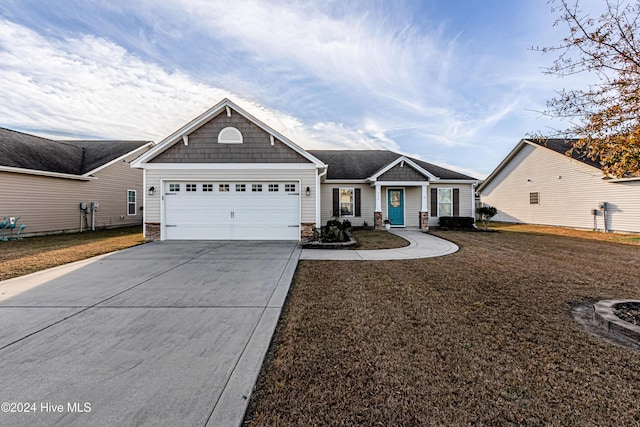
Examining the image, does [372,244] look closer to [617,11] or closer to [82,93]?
[617,11]

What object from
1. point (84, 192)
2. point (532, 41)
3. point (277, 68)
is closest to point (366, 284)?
point (532, 41)

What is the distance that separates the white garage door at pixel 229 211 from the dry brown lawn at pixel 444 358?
19.7 feet

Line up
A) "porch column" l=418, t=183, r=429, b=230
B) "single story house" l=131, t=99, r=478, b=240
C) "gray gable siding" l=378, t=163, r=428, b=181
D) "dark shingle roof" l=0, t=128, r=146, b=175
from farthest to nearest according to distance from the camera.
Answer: "porch column" l=418, t=183, r=429, b=230 → "gray gable siding" l=378, t=163, r=428, b=181 → "dark shingle roof" l=0, t=128, r=146, b=175 → "single story house" l=131, t=99, r=478, b=240

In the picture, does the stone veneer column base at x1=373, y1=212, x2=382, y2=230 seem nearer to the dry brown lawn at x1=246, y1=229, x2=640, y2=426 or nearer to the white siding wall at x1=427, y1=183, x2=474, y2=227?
the white siding wall at x1=427, y1=183, x2=474, y2=227

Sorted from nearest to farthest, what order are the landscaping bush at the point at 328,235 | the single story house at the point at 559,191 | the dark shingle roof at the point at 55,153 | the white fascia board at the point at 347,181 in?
the landscaping bush at the point at 328,235
the dark shingle roof at the point at 55,153
the single story house at the point at 559,191
the white fascia board at the point at 347,181

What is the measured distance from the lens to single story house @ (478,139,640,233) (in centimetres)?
1377

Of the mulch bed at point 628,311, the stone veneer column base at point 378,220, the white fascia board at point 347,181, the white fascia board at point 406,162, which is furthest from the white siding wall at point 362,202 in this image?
the mulch bed at point 628,311

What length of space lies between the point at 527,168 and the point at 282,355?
22.3 m

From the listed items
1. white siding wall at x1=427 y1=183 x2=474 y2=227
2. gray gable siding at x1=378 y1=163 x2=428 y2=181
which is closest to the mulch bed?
gray gable siding at x1=378 y1=163 x2=428 y2=181

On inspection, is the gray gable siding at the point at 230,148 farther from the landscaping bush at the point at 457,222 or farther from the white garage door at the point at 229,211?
the landscaping bush at the point at 457,222

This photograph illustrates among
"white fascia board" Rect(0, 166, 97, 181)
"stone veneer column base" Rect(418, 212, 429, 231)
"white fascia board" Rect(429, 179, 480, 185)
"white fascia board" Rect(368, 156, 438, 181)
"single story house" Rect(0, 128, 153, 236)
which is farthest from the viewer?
"white fascia board" Rect(429, 179, 480, 185)

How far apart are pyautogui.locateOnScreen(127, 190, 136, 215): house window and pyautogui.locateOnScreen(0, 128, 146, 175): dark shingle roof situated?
8.43 feet

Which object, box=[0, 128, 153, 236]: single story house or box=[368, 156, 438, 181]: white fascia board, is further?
box=[368, 156, 438, 181]: white fascia board

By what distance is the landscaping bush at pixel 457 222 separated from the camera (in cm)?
1519
